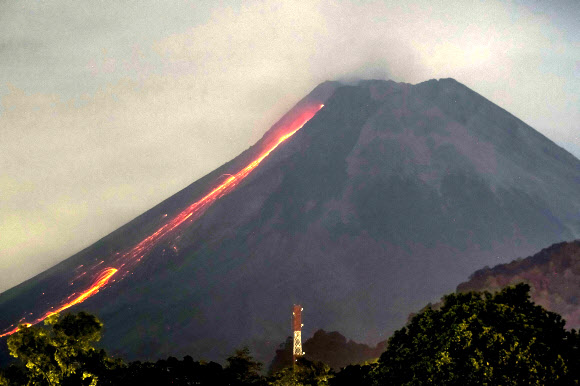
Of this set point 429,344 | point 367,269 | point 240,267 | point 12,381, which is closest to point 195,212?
point 240,267

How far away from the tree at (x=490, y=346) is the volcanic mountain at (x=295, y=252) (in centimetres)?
11068

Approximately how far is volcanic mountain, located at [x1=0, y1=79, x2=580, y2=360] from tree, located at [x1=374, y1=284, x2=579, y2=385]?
111 metres

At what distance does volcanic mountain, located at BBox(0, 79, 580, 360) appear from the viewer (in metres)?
148

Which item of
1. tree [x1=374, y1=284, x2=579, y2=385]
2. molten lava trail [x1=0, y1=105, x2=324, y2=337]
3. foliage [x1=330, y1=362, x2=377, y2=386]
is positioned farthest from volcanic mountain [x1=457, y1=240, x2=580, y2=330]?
tree [x1=374, y1=284, x2=579, y2=385]

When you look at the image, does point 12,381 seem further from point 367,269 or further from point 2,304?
point 2,304

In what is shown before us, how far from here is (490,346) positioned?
23.0 metres

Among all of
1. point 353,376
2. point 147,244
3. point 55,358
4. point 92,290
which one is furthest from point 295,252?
point 353,376

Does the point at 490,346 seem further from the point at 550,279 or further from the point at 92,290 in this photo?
the point at 92,290

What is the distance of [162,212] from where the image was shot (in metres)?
194

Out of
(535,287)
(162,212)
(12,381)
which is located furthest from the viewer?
(162,212)

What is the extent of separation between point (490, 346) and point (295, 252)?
14349 cm

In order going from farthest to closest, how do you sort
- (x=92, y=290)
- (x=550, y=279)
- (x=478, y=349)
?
(x=92, y=290) < (x=550, y=279) < (x=478, y=349)

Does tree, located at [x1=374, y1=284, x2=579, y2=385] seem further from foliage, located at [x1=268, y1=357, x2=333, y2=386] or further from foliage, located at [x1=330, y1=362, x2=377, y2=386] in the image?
foliage, located at [x1=268, y1=357, x2=333, y2=386]

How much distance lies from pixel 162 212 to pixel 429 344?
571 feet
